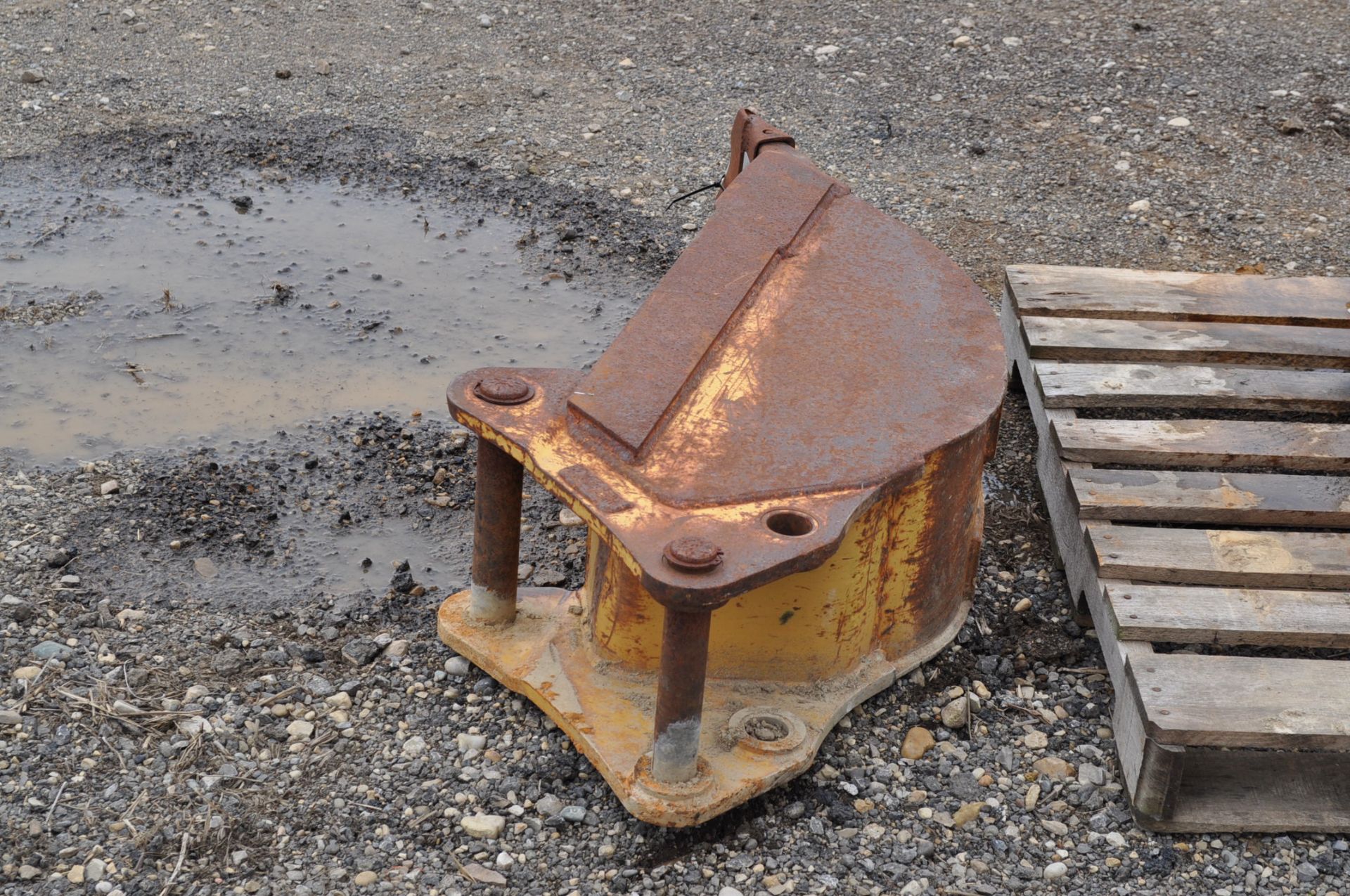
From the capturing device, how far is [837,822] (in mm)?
2355

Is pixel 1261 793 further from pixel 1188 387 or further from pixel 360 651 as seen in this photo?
pixel 360 651

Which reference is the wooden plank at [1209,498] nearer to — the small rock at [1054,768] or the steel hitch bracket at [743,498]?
the steel hitch bracket at [743,498]

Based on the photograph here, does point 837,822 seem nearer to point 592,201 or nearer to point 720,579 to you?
point 720,579

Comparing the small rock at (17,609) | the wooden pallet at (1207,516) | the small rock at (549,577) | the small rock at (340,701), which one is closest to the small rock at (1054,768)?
the wooden pallet at (1207,516)

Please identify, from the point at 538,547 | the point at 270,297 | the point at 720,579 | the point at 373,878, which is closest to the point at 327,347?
the point at 270,297

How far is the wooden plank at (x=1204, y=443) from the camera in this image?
9.81 ft

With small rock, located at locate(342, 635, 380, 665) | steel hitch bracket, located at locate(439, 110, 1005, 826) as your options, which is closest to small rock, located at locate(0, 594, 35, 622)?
small rock, located at locate(342, 635, 380, 665)

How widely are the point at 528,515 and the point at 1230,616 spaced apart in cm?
163

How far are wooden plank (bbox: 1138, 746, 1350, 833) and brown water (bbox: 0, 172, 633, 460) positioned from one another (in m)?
2.15

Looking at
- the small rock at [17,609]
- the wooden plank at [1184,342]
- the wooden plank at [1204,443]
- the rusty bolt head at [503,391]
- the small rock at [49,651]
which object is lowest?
the small rock at [17,609]

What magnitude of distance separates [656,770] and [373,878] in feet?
1.68

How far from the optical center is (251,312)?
13.3 ft

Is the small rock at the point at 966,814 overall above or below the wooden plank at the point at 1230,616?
below

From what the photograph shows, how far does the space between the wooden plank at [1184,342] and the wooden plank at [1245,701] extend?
109 centimetres
